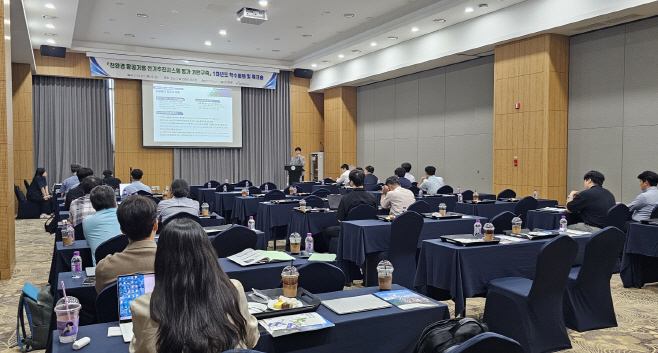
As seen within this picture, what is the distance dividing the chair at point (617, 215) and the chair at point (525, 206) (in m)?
1.47

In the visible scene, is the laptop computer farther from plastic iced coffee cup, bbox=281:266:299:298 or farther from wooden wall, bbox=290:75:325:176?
wooden wall, bbox=290:75:325:176

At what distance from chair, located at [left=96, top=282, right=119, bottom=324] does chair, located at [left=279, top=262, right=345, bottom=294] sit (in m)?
0.97

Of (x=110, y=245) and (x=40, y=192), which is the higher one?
(x=110, y=245)

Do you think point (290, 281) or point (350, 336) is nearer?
point (350, 336)

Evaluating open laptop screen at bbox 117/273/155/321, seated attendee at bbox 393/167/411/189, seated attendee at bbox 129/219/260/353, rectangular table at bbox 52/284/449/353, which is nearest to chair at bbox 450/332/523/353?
seated attendee at bbox 129/219/260/353

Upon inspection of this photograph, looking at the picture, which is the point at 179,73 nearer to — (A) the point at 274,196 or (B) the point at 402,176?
(A) the point at 274,196

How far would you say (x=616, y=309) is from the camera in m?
4.74

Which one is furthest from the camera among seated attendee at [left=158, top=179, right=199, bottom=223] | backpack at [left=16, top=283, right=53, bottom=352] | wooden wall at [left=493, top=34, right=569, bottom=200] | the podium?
the podium

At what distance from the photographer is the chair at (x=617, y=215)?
558cm

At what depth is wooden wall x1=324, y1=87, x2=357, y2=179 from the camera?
51.5ft

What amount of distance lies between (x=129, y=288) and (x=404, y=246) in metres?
3.23

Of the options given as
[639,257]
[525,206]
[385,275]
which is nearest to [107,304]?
[385,275]

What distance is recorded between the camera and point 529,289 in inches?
143

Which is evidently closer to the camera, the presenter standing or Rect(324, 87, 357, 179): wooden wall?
the presenter standing
